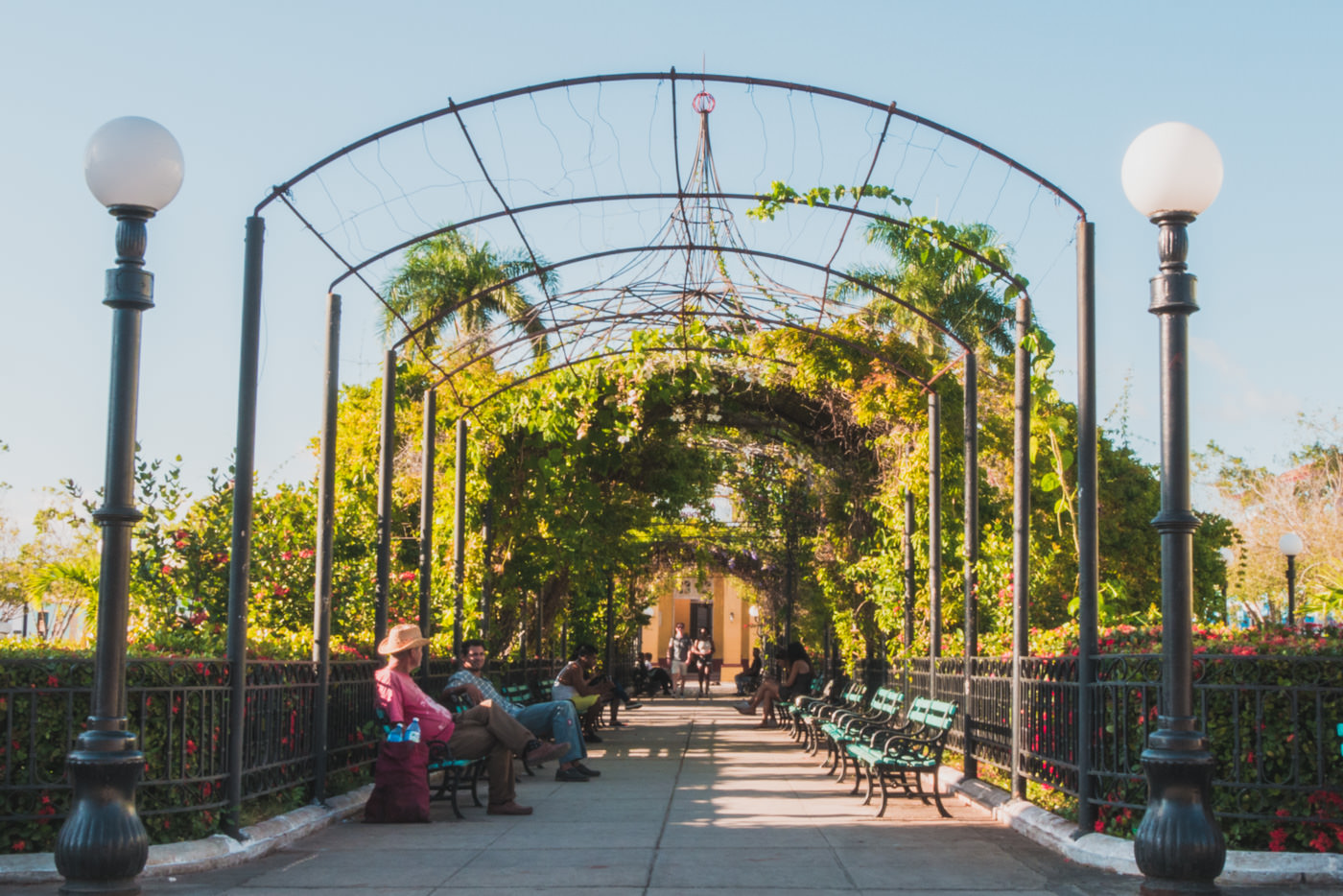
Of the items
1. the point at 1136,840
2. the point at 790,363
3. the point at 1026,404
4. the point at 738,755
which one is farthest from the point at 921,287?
the point at 1136,840

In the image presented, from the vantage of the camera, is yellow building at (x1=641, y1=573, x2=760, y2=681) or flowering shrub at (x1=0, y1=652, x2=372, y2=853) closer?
flowering shrub at (x1=0, y1=652, x2=372, y2=853)

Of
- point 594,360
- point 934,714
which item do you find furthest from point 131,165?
point 594,360

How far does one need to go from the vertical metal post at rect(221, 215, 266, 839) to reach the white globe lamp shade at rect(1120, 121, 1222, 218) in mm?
5189

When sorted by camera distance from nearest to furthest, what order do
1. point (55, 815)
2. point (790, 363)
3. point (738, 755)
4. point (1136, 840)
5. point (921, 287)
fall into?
1. point (1136, 840)
2. point (55, 815)
3. point (738, 755)
4. point (790, 363)
5. point (921, 287)

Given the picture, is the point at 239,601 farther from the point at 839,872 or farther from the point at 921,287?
the point at 921,287

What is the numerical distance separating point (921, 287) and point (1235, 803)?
2748 centimetres

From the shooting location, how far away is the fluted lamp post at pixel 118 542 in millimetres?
5207

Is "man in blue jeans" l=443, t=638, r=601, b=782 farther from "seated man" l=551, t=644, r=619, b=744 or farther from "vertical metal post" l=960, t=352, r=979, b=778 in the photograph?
"vertical metal post" l=960, t=352, r=979, b=778

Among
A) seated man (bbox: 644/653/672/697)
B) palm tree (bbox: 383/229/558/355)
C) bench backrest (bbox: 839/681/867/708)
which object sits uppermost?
palm tree (bbox: 383/229/558/355)

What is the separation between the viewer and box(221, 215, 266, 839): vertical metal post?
747 cm

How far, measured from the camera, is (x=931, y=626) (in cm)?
1366

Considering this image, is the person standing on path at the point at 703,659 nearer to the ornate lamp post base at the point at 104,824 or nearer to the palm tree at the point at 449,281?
the palm tree at the point at 449,281

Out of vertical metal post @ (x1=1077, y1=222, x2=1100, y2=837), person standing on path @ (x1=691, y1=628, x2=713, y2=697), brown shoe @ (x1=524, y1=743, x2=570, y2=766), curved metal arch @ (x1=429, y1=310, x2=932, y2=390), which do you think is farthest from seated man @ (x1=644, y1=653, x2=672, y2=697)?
vertical metal post @ (x1=1077, y1=222, x2=1100, y2=837)

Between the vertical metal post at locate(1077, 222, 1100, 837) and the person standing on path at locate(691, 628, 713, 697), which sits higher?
the vertical metal post at locate(1077, 222, 1100, 837)
